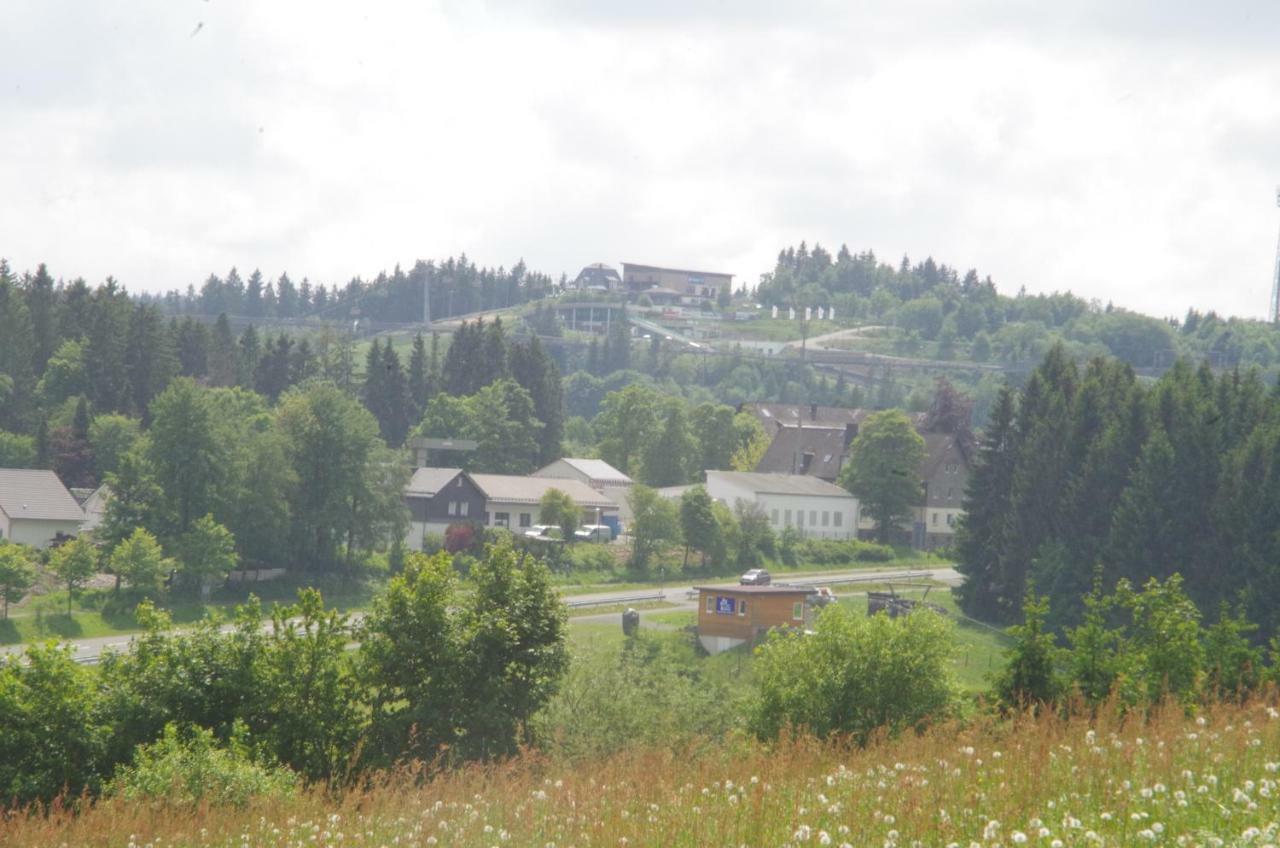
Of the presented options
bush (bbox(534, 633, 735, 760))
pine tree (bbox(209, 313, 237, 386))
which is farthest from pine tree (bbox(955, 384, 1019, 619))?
pine tree (bbox(209, 313, 237, 386))

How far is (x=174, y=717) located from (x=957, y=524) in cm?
5279

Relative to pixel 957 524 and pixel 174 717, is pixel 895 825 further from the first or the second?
pixel 957 524

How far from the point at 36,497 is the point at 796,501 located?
128 feet

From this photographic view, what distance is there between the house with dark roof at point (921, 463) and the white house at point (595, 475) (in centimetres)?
1424

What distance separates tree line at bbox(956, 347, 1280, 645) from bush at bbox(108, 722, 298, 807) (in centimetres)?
3684

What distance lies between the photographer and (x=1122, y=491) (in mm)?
57156

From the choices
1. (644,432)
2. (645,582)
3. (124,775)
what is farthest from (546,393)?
(124,775)

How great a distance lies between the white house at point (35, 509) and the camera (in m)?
63.0

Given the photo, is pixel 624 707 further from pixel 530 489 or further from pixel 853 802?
pixel 530 489

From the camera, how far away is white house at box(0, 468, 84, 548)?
62969 mm

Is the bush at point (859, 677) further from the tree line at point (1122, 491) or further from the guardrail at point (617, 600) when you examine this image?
the guardrail at point (617, 600)

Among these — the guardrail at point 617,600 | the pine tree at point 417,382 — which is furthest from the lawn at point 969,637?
the pine tree at point 417,382

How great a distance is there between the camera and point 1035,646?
1884cm

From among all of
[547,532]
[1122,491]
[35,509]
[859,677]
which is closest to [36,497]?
[35,509]
